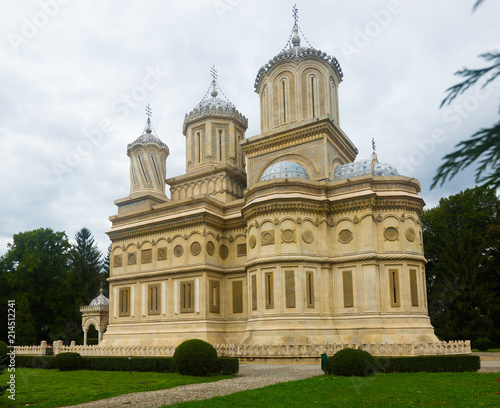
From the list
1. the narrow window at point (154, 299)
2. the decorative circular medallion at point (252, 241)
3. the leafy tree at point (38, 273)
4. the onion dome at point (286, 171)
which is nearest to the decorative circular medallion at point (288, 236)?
the decorative circular medallion at point (252, 241)

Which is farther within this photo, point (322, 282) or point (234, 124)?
point (234, 124)

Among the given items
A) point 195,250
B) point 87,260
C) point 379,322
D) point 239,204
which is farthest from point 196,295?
point 87,260

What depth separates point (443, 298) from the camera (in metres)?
34.2

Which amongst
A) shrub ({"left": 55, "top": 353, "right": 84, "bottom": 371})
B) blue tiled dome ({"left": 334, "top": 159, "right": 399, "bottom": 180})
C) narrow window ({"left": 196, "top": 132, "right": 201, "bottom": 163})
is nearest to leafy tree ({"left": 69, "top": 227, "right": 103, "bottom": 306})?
narrow window ({"left": 196, "top": 132, "right": 201, "bottom": 163})

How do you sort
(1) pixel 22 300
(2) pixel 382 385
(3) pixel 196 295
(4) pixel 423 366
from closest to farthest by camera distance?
(2) pixel 382 385 < (4) pixel 423 366 < (3) pixel 196 295 < (1) pixel 22 300

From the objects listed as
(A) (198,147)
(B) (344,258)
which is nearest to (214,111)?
(A) (198,147)

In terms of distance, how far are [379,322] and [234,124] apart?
18.3 meters

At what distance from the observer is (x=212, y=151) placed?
3388 cm

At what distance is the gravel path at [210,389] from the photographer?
11.6 metres

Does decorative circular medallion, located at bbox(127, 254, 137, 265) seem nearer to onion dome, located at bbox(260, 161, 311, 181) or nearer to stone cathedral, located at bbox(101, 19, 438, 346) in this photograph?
stone cathedral, located at bbox(101, 19, 438, 346)

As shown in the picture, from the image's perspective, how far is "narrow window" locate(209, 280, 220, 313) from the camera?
27.6m

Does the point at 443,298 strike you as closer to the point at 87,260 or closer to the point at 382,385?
the point at 382,385

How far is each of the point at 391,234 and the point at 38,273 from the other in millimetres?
33428

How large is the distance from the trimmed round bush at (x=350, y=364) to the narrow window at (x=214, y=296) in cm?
1282
